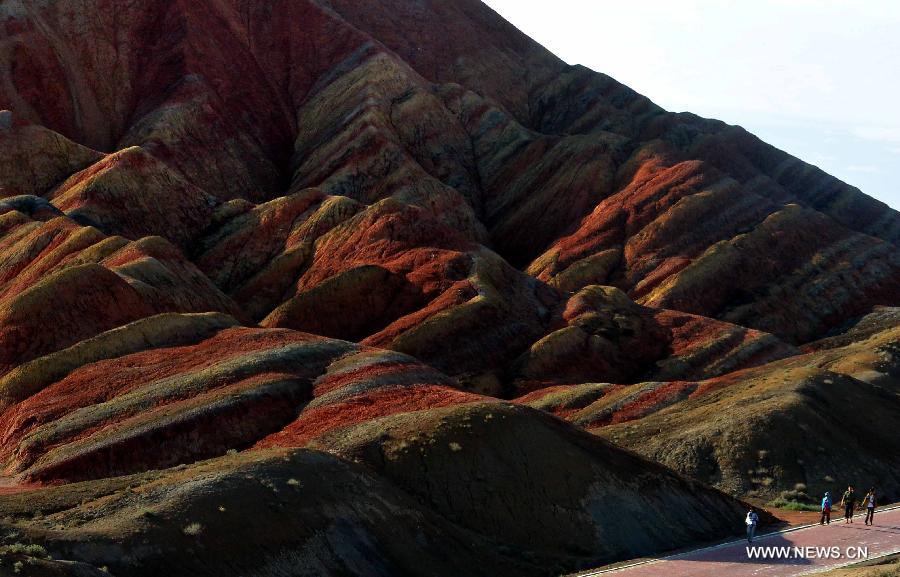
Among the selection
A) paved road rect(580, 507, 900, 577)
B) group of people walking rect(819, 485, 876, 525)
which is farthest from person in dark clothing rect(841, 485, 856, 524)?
paved road rect(580, 507, 900, 577)

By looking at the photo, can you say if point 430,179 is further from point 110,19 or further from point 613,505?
point 613,505

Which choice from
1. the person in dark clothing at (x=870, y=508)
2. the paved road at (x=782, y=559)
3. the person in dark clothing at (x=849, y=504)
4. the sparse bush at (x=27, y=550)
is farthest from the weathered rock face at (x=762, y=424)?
the sparse bush at (x=27, y=550)

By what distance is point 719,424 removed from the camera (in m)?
52.9

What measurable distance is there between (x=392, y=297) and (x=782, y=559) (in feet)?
154

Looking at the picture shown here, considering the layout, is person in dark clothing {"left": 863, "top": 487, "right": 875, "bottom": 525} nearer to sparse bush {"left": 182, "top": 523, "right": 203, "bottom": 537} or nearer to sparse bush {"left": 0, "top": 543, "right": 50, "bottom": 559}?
sparse bush {"left": 182, "top": 523, "right": 203, "bottom": 537}

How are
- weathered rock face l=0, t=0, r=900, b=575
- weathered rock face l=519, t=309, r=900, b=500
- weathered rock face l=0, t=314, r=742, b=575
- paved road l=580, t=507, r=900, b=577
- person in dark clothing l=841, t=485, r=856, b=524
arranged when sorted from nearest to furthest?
weathered rock face l=0, t=314, r=742, b=575
paved road l=580, t=507, r=900, b=577
weathered rock face l=0, t=0, r=900, b=575
person in dark clothing l=841, t=485, r=856, b=524
weathered rock face l=519, t=309, r=900, b=500

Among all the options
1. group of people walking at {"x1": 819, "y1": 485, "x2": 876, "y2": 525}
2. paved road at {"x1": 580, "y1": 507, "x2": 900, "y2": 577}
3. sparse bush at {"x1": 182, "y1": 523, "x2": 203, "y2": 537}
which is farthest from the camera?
group of people walking at {"x1": 819, "y1": 485, "x2": 876, "y2": 525}

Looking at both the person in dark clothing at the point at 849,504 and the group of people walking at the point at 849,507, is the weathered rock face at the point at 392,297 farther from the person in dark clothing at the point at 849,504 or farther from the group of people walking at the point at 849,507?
the person in dark clothing at the point at 849,504

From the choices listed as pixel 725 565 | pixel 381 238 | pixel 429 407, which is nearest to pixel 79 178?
pixel 381 238

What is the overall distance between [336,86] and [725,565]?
310ft

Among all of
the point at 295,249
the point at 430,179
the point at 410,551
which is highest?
the point at 430,179

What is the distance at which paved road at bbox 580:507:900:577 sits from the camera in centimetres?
3155

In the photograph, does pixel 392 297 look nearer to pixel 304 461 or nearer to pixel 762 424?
pixel 762 424

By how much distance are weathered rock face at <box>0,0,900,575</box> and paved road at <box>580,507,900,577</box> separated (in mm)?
2592
